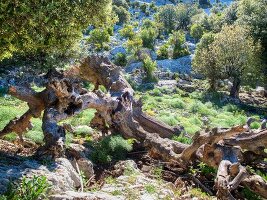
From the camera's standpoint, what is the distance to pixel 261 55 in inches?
1689

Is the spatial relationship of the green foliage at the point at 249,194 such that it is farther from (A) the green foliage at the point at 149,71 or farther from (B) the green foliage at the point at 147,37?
(B) the green foliage at the point at 147,37

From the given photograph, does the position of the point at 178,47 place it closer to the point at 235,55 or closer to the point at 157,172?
the point at 235,55

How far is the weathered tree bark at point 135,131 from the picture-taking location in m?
10.3

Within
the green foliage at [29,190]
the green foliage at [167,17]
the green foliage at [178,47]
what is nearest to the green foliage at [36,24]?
the green foliage at [29,190]

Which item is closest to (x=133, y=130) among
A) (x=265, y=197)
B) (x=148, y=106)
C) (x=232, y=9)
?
(x=265, y=197)

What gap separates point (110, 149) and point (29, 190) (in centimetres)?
592

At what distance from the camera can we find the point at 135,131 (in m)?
14.2

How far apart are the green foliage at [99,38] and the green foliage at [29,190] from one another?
193 feet

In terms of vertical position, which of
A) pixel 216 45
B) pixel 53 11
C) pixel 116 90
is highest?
pixel 53 11

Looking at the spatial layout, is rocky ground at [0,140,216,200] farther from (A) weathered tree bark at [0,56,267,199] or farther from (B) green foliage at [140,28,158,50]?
(B) green foliage at [140,28,158,50]

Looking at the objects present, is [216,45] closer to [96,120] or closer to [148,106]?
[148,106]

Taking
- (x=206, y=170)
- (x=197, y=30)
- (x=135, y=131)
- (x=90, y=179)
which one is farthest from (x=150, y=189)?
(x=197, y=30)

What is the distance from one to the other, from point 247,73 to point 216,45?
4.81 metres

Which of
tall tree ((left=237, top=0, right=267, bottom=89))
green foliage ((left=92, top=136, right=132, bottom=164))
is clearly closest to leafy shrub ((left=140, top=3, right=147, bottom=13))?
tall tree ((left=237, top=0, right=267, bottom=89))
